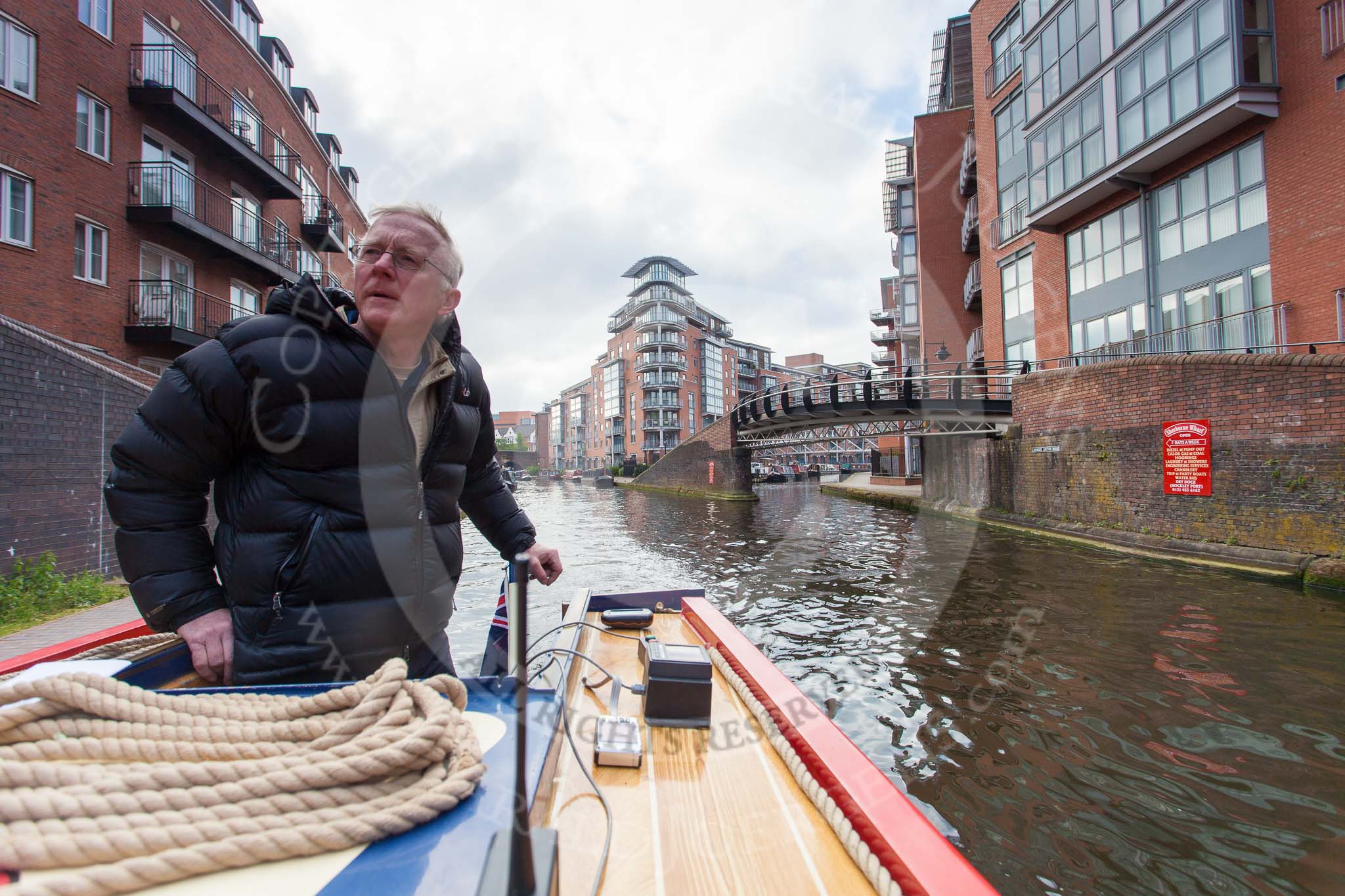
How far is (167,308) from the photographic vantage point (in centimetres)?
1055

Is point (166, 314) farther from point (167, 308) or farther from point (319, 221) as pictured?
point (319, 221)

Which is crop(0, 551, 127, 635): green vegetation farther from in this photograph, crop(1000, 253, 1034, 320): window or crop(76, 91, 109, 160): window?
crop(1000, 253, 1034, 320): window

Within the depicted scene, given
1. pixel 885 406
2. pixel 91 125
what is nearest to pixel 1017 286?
pixel 885 406

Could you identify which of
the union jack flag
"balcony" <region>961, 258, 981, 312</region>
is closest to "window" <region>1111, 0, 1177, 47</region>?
"balcony" <region>961, 258, 981, 312</region>

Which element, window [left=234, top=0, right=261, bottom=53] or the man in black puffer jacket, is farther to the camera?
window [left=234, top=0, right=261, bottom=53]

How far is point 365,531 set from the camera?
1565 mm

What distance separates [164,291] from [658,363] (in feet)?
160

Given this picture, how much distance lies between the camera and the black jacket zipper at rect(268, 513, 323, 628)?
4.80 ft

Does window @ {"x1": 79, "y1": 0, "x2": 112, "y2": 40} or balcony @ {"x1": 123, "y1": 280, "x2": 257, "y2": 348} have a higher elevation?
window @ {"x1": 79, "y1": 0, "x2": 112, "y2": 40}

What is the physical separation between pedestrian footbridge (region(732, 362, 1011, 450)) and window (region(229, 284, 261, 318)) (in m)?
15.4

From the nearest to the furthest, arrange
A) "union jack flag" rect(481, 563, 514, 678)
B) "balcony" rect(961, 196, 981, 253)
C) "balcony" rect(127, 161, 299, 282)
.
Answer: "union jack flag" rect(481, 563, 514, 678)
"balcony" rect(127, 161, 299, 282)
"balcony" rect(961, 196, 981, 253)

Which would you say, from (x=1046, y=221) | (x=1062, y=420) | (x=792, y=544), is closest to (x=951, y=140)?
(x=1046, y=221)

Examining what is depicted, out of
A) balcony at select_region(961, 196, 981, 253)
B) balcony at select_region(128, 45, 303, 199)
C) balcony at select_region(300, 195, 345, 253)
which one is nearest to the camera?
balcony at select_region(128, 45, 303, 199)

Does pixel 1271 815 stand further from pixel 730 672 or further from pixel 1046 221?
pixel 1046 221
